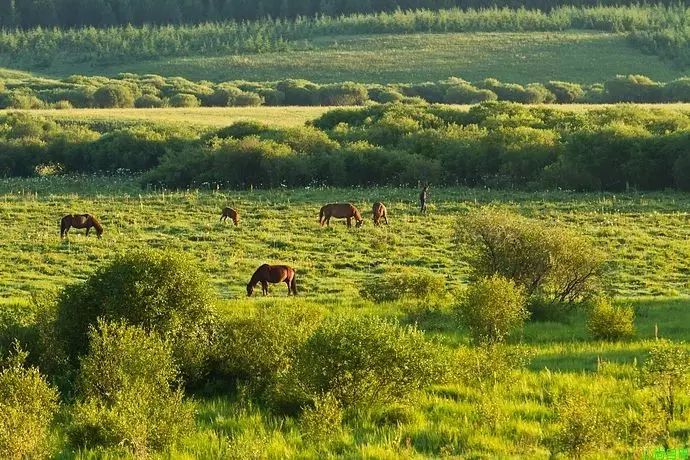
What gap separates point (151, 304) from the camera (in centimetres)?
1518

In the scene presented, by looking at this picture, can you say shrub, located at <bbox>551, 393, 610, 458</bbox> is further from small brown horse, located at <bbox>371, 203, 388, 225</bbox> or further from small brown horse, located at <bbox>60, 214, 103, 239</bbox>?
small brown horse, located at <bbox>371, 203, 388, 225</bbox>

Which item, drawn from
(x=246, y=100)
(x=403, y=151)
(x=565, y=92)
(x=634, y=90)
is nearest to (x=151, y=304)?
(x=403, y=151)

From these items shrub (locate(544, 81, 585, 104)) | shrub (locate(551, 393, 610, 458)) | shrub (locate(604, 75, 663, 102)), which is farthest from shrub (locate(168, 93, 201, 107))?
shrub (locate(551, 393, 610, 458))

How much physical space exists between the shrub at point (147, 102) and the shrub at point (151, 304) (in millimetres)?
85478

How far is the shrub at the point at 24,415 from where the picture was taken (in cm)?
1104

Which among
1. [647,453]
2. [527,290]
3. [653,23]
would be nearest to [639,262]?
[527,290]

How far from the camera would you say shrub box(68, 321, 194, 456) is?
38.9 ft

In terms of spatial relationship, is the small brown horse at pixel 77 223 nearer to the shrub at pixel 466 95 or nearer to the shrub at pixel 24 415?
the shrub at pixel 24 415

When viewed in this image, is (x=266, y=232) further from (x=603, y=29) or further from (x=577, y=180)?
(x=603, y=29)

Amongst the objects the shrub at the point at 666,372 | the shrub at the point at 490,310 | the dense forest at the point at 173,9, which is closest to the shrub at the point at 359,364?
the shrub at the point at 666,372

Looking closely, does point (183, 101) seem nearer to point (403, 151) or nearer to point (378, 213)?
point (403, 151)

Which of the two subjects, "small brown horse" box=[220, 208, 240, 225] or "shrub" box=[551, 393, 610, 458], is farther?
"small brown horse" box=[220, 208, 240, 225]

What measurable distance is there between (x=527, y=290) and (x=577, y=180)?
31.4 metres

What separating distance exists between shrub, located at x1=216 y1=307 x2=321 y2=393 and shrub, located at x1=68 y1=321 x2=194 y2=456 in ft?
3.93
